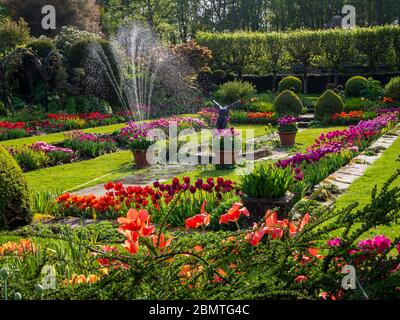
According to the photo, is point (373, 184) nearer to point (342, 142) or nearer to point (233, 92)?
point (342, 142)

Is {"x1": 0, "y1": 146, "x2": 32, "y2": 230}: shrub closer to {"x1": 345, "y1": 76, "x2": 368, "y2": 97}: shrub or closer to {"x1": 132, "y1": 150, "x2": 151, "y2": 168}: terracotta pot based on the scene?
{"x1": 132, "y1": 150, "x2": 151, "y2": 168}: terracotta pot

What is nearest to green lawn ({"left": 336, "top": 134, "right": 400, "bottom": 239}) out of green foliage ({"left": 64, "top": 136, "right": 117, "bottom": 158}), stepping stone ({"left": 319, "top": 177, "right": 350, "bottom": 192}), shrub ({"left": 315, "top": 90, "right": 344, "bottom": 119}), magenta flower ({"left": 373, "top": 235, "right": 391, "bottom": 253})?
stepping stone ({"left": 319, "top": 177, "right": 350, "bottom": 192})

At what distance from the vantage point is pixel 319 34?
98.7 ft

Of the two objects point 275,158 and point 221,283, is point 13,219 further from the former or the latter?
A: point 275,158

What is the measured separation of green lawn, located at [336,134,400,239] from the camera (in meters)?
5.34

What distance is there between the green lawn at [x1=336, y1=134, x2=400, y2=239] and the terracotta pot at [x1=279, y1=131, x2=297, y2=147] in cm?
303

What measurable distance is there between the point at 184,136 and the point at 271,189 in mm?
9090

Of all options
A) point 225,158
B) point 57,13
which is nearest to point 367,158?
point 225,158

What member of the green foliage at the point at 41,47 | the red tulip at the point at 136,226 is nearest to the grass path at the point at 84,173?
the red tulip at the point at 136,226

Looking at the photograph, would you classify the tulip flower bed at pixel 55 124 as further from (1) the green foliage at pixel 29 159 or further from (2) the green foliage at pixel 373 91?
(2) the green foliage at pixel 373 91

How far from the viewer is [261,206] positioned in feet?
18.8

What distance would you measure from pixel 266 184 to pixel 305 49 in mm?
25996
